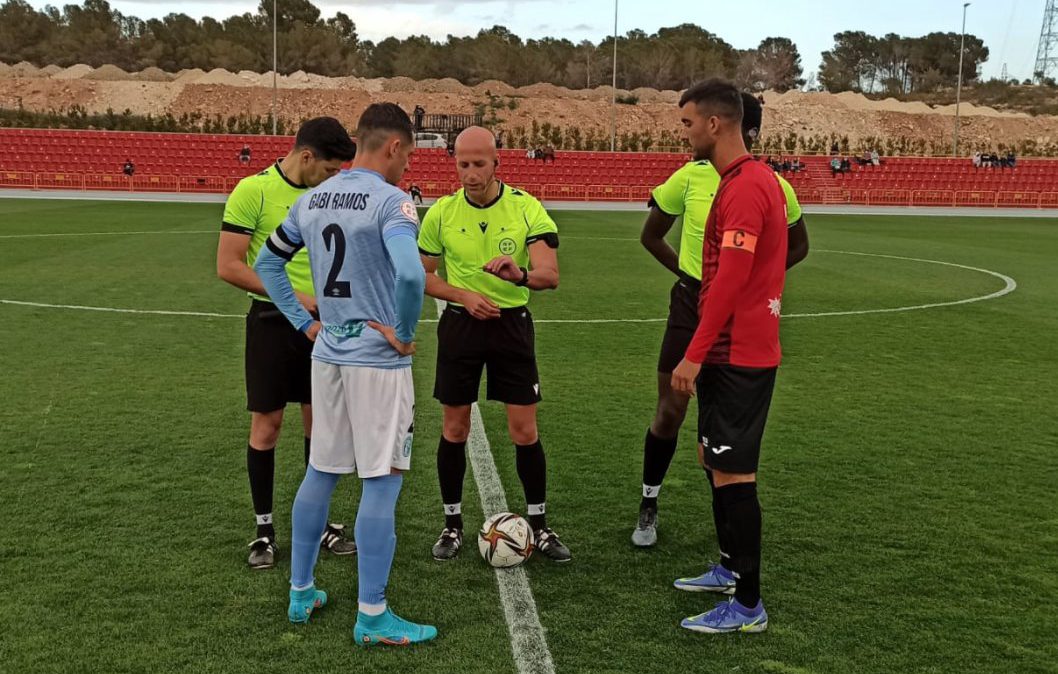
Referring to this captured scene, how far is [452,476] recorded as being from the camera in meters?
4.92

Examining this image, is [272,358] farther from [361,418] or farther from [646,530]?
[646,530]

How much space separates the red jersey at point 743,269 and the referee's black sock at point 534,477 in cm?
128

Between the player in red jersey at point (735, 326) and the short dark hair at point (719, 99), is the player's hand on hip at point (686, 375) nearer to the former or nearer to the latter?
the player in red jersey at point (735, 326)

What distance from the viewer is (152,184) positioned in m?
43.8

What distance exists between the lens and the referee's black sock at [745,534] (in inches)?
156

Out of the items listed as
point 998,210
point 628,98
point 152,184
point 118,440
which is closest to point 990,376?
point 118,440

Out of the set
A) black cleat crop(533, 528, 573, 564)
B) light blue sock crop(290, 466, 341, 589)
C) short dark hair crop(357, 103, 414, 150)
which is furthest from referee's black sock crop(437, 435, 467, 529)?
short dark hair crop(357, 103, 414, 150)

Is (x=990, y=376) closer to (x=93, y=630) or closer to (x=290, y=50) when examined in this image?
(x=93, y=630)

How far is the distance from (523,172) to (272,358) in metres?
43.8

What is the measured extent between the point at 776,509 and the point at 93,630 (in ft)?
12.1

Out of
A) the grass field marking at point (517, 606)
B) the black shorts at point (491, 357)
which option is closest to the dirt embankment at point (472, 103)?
the grass field marking at point (517, 606)

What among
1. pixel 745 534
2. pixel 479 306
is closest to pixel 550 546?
pixel 745 534

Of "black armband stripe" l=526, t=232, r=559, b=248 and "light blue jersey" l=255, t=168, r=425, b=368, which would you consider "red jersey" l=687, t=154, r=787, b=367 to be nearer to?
"black armband stripe" l=526, t=232, r=559, b=248

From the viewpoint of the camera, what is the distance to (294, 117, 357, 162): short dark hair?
4.40m
